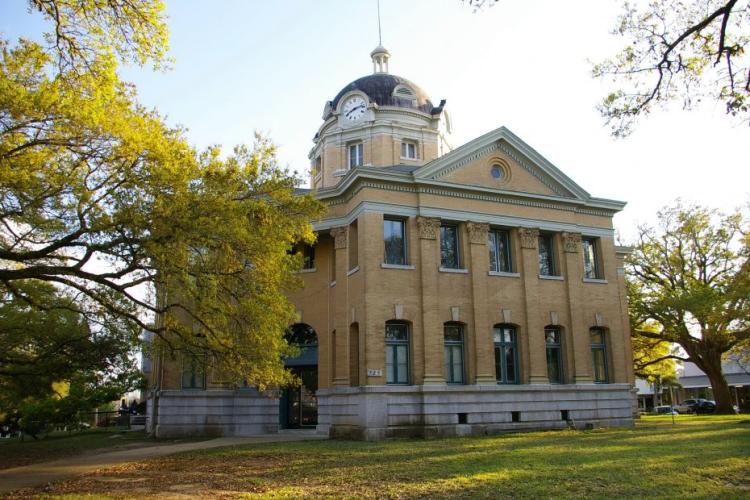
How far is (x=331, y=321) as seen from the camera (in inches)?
1116

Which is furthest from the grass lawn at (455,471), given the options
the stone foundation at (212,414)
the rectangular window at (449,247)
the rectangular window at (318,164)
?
the rectangular window at (318,164)

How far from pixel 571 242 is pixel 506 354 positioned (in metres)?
6.30

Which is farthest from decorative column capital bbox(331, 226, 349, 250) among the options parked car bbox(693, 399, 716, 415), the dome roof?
parked car bbox(693, 399, 716, 415)

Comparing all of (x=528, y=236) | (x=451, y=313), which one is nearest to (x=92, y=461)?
(x=451, y=313)

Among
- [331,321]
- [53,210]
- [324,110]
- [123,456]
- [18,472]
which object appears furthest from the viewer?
[324,110]

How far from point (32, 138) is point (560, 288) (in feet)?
72.6

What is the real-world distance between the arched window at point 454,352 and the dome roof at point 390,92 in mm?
16941

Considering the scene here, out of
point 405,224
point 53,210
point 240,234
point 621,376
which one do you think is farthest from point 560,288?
point 53,210

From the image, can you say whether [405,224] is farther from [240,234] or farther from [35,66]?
[35,66]

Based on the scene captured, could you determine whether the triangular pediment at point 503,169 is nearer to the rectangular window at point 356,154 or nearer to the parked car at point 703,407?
the rectangular window at point 356,154

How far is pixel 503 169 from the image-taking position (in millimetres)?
28906

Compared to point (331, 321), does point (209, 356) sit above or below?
below

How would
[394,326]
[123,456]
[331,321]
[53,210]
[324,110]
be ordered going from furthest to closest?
[324,110]
[331,321]
[394,326]
[123,456]
[53,210]

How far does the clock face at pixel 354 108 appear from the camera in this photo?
38219mm
